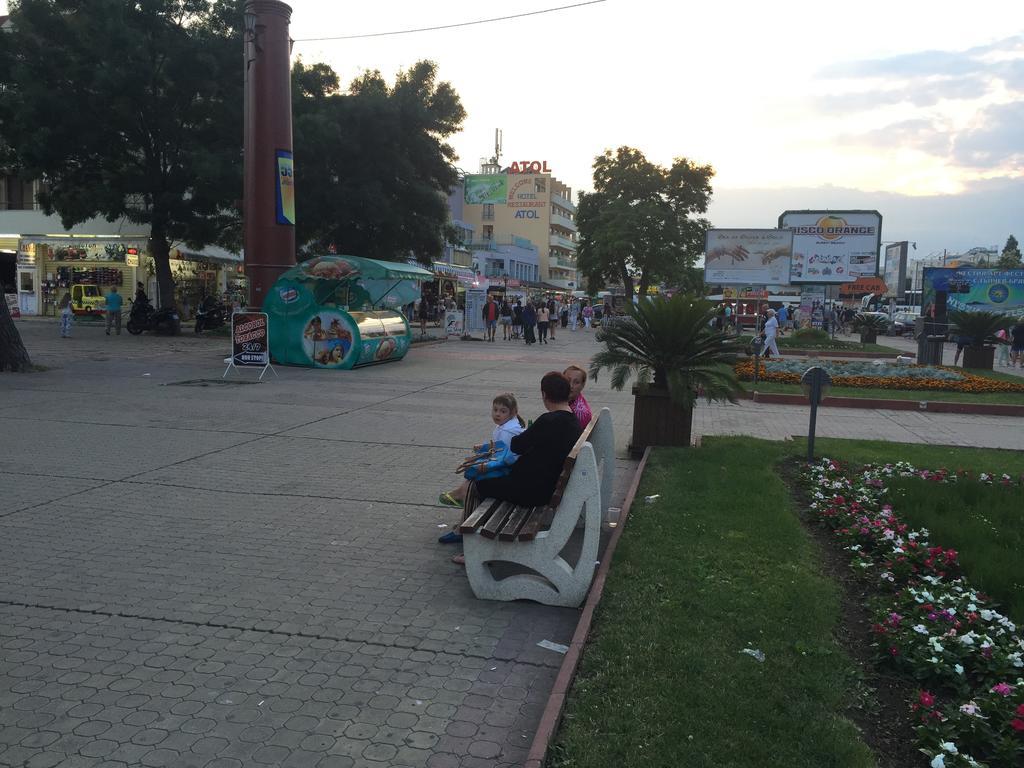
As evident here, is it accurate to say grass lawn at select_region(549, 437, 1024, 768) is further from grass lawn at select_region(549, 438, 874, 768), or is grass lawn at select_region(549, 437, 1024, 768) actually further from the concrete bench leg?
the concrete bench leg

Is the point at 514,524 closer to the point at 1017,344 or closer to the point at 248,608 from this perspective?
the point at 248,608

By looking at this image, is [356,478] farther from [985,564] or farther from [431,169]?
[431,169]

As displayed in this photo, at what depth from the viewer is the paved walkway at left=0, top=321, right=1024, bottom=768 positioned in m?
3.42

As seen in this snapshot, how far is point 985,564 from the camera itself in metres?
5.04

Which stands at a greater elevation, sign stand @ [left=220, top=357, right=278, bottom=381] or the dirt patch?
sign stand @ [left=220, top=357, right=278, bottom=381]

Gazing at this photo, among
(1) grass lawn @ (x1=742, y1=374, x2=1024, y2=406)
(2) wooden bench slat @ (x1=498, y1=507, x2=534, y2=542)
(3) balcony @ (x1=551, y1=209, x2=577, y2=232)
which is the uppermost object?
(3) balcony @ (x1=551, y1=209, x2=577, y2=232)

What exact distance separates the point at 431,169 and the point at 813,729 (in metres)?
28.8

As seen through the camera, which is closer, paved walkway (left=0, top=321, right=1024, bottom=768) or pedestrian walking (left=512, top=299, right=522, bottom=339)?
paved walkway (left=0, top=321, right=1024, bottom=768)

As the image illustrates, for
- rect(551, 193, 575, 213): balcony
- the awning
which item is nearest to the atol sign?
rect(551, 193, 575, 213): balcony

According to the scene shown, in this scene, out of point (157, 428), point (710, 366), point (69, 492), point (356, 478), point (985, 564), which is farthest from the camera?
point (157, 428)

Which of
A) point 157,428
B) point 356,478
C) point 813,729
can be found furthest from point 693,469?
point 157,428

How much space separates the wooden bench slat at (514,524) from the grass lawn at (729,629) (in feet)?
2.14

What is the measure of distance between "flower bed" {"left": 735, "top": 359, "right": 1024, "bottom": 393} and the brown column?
39.4ft

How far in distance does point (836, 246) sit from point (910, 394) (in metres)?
21.7
